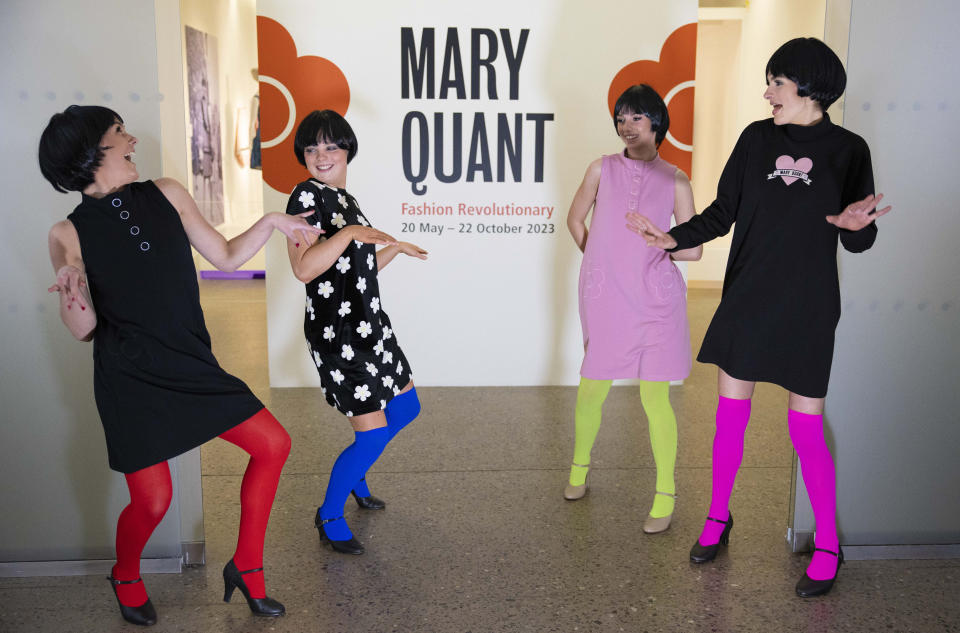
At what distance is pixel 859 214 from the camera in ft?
8.22

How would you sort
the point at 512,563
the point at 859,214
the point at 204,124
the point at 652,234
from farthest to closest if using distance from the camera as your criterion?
the point at 204,124 → the point at 512,563 → the point at 652,234 → the point at 859,214

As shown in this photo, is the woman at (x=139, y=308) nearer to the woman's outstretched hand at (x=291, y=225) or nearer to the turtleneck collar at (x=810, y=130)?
the woman's outstretched hand at (x=291, y=225)

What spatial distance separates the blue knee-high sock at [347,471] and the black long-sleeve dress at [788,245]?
4.03 feet

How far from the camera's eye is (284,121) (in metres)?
5.16

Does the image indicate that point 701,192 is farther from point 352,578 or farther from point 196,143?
point 352,578

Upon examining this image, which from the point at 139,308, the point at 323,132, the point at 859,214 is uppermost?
the point at 323,132

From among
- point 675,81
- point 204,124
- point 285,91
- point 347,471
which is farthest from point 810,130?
point 204,124

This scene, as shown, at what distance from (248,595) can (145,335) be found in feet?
2.88

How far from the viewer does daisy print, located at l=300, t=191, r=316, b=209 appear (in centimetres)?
277

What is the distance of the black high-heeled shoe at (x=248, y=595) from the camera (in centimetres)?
259

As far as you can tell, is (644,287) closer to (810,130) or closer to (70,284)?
(810,130)

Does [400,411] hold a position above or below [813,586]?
above

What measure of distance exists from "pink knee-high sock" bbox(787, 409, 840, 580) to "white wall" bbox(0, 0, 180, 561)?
2.12 metres

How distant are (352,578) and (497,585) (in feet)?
1.63
